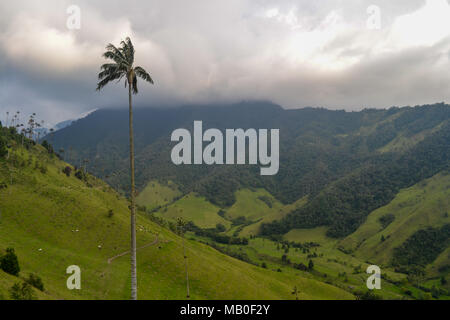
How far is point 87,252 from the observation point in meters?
71.9

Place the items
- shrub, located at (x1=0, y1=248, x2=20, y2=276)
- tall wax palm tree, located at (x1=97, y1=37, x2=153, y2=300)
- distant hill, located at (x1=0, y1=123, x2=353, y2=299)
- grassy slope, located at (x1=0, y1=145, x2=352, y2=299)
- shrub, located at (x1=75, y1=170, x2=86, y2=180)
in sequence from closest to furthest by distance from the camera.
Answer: tall wax palm tree, located at (x1=97, y1=37, x2=153, y2=300)
shrub, located at (x1=0, y1=248, x2=20, y2=276)
distant hill, located at (x1=0, y1=123, x2=353, y2=299)
grassy slope, located at (x1=0, y1=145, x2=352, y2=299)
shrub, located at (x1=75, y1=170, x2=86, y2=180)

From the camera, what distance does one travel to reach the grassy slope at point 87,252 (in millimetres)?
58375

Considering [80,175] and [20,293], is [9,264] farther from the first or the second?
[80,175]

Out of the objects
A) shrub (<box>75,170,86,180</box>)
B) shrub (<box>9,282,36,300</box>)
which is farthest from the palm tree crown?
shrub (<box>75,170,86,180</box>)

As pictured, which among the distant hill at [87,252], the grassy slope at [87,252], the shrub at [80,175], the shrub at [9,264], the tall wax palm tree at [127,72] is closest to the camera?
the tall wax palm tree at [127,72]

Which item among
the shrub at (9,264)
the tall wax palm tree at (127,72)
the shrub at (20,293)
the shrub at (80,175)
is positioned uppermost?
the shrub at (80,175)

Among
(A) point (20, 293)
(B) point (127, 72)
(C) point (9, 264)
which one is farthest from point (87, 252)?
(B) point (127, 72)

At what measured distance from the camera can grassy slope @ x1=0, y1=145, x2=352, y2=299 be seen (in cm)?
5838

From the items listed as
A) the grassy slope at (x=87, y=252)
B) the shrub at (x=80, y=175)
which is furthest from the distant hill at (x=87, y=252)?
the shrub at (x=80, y=175)

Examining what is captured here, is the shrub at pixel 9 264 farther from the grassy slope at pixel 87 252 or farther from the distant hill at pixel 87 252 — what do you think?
the grassy slope at pixel 87 252

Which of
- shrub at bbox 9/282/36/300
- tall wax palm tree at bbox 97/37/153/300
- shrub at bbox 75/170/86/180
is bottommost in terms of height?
shrub at bbox 9/282/36/300

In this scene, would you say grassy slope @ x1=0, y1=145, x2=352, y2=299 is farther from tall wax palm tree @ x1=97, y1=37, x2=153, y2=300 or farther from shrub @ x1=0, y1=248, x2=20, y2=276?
tall wax palm tree @ x1=97, y1=37, x2=153, y2=300

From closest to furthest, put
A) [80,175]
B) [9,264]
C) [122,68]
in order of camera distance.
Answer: [122,68] → [9,264] → [80,175]
